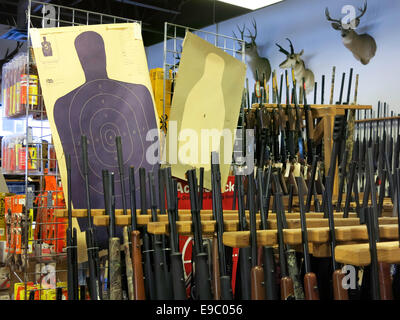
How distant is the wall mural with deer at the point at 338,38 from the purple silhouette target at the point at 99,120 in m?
3.59

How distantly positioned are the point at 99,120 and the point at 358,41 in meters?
4.11

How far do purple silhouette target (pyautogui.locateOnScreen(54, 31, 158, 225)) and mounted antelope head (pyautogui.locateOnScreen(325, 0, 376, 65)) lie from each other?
384cm

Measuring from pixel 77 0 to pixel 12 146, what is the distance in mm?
3702

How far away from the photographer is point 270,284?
1053mm

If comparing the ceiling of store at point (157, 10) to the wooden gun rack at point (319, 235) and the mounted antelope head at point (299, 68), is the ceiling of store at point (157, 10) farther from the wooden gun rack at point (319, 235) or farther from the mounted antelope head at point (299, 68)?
the wooden gun rack at point (319, 235)

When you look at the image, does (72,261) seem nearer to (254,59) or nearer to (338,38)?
(338,38)

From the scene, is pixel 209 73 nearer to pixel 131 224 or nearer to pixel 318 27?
pixel 131 224

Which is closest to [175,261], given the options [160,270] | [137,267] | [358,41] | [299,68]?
[160,270]

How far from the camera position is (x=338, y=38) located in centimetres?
571

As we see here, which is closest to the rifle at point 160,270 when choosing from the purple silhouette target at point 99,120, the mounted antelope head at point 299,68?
the purple silhouette target at point 99,120

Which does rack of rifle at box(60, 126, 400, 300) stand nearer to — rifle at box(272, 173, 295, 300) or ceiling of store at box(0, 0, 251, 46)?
rifle at box(272, 173, 295, 300)

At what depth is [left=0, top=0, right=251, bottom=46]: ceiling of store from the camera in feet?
21.2

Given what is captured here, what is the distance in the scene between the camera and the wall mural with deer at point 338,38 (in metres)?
5.28
